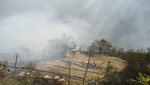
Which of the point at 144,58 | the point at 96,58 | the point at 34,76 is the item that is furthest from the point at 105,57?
the point at 34,76

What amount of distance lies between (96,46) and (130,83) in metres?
22.5

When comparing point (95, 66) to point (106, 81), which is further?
point (95, 66)

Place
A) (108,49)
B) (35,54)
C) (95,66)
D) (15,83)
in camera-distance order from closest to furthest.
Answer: (15,83), (95,66), (35,54), (108,49)

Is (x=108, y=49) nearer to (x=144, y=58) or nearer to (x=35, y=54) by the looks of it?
(x=35, y=54)

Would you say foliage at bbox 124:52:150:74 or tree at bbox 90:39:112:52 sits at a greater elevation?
tree at bbox 90:39:112:52

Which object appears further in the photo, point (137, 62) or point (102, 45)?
point (102, 45)

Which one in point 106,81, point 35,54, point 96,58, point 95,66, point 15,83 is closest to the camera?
point 15,83

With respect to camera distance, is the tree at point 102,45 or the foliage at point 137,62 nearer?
the foliage at point 137,62

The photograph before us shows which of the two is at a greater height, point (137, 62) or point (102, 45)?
point (102, 45)

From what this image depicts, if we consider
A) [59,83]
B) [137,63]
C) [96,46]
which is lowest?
[59,83]

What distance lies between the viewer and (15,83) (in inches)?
547

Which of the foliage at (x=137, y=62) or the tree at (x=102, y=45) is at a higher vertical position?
the tree at (x=102, y=45)

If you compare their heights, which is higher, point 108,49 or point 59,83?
point 108,49

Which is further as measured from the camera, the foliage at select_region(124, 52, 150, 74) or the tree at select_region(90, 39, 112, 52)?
the tree at select_region(90, 39, 112, 52)
